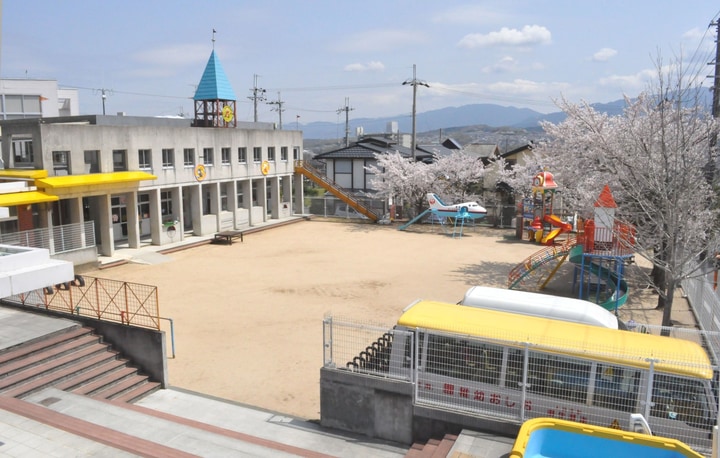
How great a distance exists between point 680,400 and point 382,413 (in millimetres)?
4603

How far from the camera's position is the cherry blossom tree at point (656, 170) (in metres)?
14.4

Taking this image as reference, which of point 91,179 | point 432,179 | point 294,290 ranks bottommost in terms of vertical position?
point 294,290

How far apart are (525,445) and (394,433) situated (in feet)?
10.6

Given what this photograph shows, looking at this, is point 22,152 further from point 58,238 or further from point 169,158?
point 169,158

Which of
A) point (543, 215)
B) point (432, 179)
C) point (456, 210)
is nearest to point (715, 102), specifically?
point (543, 215)

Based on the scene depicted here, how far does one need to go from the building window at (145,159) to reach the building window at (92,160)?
231 centimetres

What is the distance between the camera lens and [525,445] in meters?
7.07

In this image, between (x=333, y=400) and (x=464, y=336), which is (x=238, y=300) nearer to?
(x=333, y=400)

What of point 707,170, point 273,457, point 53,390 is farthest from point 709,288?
point 53,390

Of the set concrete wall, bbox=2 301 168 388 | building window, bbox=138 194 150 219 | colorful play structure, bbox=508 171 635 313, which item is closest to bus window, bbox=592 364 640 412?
colorful play structure, bbox=508 171 635 313

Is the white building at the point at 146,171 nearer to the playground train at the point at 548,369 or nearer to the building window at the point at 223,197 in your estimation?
the building window at the point at 223,197

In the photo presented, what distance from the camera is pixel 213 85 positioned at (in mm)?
34312

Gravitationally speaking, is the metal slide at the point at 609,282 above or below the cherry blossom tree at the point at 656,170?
below

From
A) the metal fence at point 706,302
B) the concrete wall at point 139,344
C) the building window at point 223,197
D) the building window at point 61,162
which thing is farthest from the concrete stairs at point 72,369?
the building window at point 223,197
